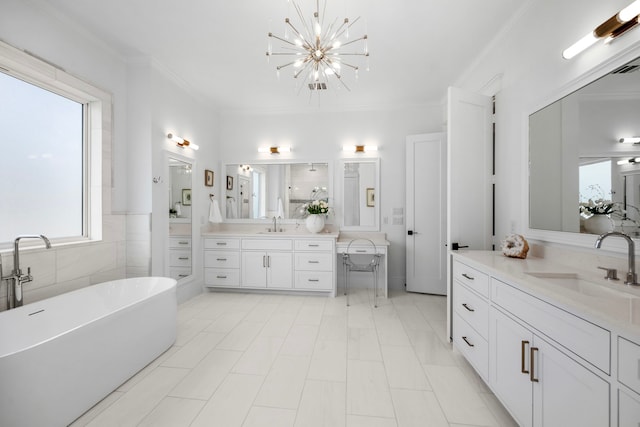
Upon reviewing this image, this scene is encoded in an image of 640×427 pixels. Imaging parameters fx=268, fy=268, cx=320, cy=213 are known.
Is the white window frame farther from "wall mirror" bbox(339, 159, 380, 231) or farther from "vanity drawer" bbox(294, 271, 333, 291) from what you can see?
Answer: "wall mirror" bbox(339, 159, 380, 231)

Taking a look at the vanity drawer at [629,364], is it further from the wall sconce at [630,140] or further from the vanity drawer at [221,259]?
the vanity drawer at [221,259]

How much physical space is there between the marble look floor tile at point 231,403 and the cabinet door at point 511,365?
148 centimetres

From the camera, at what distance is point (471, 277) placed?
6.42ft

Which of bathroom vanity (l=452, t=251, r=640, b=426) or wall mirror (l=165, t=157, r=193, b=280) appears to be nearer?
bathroom vanity (l=452, t=251, r=640, b=426)

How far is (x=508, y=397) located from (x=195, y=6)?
3433 millimetres

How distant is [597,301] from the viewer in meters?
1.01

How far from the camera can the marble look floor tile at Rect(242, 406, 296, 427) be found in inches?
59.3

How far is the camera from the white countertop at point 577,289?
87 cm

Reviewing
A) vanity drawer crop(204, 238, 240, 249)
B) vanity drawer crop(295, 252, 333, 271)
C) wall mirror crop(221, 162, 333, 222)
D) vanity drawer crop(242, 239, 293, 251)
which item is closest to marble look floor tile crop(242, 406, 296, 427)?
vanity drawer crop(295, 252, 333, 271)

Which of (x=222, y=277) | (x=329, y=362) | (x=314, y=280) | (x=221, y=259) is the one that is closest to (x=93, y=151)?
(x=221, y=259)

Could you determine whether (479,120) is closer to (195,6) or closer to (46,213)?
(195,6)

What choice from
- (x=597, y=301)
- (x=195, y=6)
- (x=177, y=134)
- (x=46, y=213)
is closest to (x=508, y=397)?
(x=597, y=301)

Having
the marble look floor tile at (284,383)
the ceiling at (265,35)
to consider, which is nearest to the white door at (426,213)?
the ceiling at (265,35)

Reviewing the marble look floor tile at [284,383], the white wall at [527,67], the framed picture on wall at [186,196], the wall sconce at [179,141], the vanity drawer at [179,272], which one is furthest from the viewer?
the framed picture on wall at [186,196]
